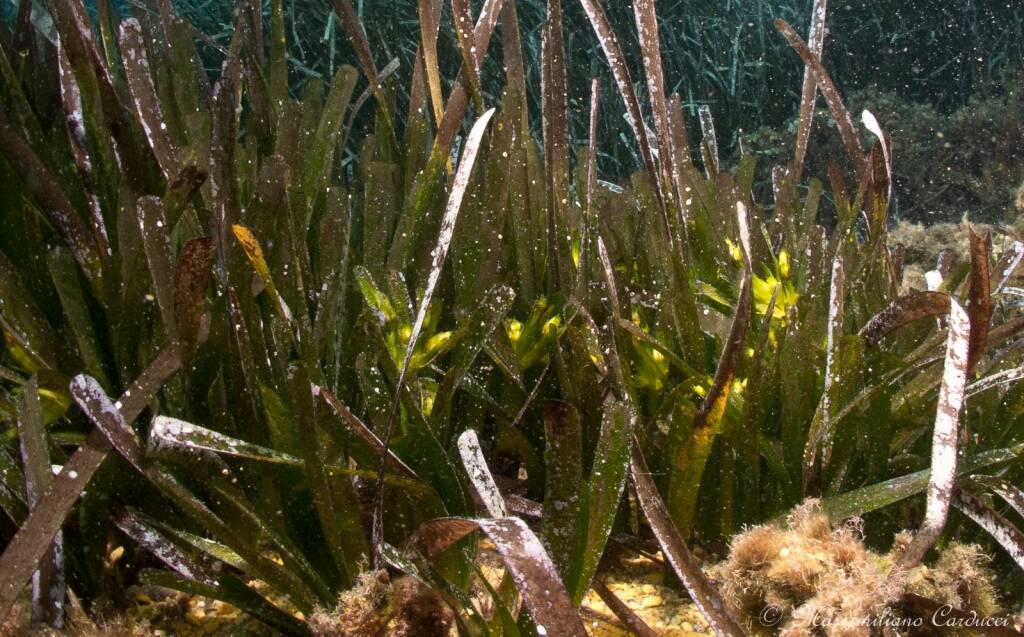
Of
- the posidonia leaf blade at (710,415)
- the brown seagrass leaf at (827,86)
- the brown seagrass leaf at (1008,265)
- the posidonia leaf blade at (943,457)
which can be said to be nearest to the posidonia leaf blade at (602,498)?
the posidonia leaf blade at (710,415)

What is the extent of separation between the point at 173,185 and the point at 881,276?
1.65 meters

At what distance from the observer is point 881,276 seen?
1.95 meters

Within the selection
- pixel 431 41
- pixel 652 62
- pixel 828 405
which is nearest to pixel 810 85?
pixel 652 62

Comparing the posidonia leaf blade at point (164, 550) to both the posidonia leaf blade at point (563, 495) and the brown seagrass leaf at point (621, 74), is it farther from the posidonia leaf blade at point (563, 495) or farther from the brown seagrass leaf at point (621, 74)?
the brown seagrass leaf at point (621, 74)

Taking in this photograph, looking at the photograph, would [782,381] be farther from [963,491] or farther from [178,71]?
[178,71]

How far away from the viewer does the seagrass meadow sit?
941 mm

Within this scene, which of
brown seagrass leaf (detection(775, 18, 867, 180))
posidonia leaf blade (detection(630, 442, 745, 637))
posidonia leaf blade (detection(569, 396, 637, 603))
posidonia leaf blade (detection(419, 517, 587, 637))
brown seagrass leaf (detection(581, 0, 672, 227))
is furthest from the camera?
brown seagrass leaf (detection(775, 18, 867, 180))

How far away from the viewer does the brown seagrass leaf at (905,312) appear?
1.11m

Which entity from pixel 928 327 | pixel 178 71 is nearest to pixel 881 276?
pixel 928 327

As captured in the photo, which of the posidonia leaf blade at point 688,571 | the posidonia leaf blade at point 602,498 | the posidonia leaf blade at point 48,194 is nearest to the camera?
the posidonia leaf blade at point 688,571

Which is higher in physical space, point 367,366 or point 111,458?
point 367,366

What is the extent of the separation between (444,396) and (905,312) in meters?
0.72

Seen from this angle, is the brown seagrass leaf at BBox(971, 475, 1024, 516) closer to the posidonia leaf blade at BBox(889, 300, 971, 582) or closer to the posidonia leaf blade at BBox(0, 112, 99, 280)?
the posidonia leaf blade at BBox(889, 300, 971, 582)

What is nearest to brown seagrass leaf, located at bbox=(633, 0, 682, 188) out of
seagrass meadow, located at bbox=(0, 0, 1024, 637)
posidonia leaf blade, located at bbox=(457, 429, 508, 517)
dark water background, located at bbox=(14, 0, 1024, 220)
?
seagrass meadow, located at bbox=(0, 0, 1024, 637)
